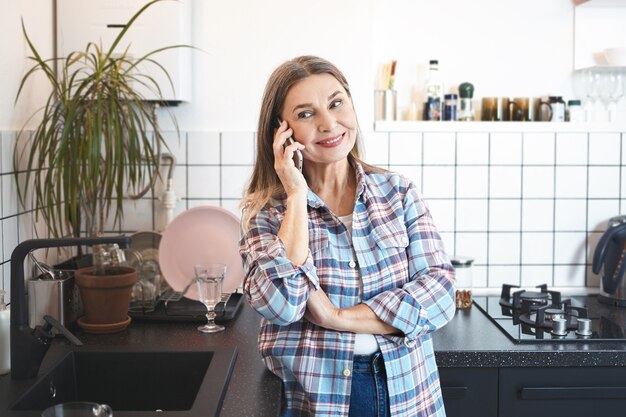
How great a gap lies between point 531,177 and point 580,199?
19 centimetres

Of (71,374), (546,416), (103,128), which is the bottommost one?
(546,416)

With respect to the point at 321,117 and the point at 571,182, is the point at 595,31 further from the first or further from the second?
the point at 321,117

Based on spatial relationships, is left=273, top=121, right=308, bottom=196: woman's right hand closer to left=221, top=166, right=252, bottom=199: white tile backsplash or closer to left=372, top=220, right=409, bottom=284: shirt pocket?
left=372, top=220, right=409, bottom=284: shirt pocket

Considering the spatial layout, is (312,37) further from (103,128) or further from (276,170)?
(276,170)

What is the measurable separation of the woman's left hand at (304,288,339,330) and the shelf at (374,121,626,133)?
119 cm

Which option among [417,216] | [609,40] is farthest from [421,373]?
[609,40]

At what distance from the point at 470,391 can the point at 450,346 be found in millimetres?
131

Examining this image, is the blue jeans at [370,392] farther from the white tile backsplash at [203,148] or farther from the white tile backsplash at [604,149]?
the white tile backsplash at [604,149]

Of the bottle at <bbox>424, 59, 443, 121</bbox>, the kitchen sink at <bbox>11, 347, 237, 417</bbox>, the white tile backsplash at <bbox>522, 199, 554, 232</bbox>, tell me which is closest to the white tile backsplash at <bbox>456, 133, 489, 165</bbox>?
the bottle at <bbox>424, 59, 443, 121</bbox>

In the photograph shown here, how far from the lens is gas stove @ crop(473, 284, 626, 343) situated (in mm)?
2271

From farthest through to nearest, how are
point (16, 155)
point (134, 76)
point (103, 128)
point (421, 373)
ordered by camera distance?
point (134, 76) < point (103, 128) < point (16, 155) < point (421, 373)

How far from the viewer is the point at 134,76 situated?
265cm

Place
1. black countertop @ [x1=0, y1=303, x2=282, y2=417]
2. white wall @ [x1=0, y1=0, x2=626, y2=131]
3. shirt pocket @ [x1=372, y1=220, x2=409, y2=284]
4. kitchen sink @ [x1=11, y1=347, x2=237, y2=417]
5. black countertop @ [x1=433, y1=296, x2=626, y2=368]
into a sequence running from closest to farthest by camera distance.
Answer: black countertop @ [x1=0, y1=303, x2=282, y2=417]
shirt pocket @ [x1=372, y1=220, x2=409, y2=284]
kitchen sink @ [x1=11, y1=347, x2=237, y2=417]
black countertop @ [x1=433, y1=296, x2=626, y2=368]
white wall @ [x1=0, y1=0, x2=626, y2=131]

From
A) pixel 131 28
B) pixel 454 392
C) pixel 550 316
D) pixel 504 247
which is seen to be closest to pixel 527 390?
pixel 454 392
